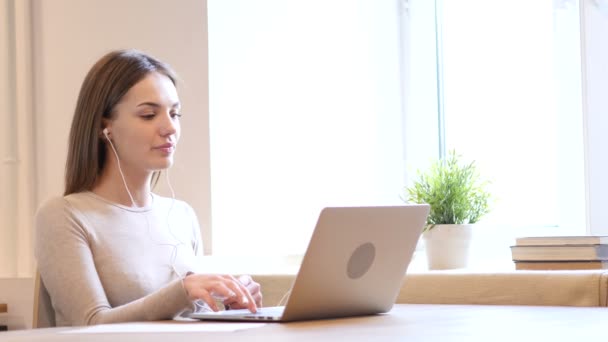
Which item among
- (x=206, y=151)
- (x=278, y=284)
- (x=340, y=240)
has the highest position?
(x=206, y=151)

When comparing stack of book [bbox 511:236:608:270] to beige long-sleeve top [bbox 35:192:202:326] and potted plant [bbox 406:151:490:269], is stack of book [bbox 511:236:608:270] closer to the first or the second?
potted plant [bbox 406:151:490:269]

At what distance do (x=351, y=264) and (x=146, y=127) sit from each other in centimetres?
83

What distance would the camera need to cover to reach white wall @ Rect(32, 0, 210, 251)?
2.95 metres

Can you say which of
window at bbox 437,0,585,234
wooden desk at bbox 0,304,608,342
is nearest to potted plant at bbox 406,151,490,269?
window at bbox 437,0,585,234

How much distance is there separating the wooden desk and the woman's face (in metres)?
0.75

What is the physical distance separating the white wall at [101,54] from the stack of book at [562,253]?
0.99 metres

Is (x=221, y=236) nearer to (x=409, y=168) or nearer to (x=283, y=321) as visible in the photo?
(x=409, y=168)

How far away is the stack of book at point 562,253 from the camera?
2393 millimetres

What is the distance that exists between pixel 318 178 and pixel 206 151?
1.86ft

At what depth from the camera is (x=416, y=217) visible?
1671 millimetres

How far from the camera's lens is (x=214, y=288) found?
1.75m

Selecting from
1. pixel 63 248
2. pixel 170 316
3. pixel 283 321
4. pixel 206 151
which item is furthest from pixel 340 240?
pixel 206 151

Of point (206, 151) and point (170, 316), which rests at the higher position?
point (206, 151)

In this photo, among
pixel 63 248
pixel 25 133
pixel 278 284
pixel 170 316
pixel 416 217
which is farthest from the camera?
pixel 25 133
